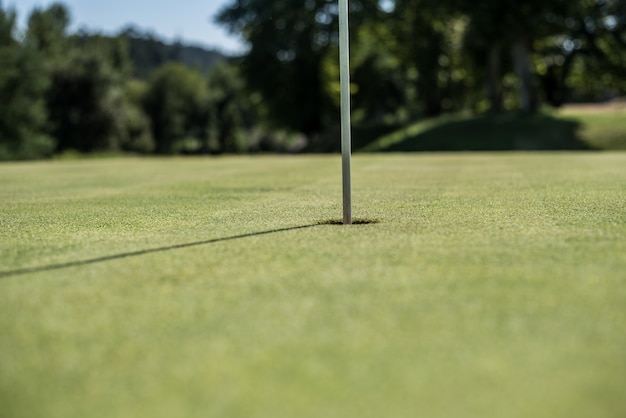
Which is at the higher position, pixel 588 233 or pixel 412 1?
pixel 412 1

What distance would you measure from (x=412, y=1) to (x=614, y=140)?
18.0 meters

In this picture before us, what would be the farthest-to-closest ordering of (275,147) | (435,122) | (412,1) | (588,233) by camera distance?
(275,147) → (412,1) → (435,122) → (588,233)

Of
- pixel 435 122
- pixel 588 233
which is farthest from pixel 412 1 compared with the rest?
pixel 588 233

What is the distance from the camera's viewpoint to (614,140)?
2856 centimetres

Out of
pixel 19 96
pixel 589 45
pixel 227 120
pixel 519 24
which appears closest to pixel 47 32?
pixel 19 96

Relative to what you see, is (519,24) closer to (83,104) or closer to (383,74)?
(383,74)

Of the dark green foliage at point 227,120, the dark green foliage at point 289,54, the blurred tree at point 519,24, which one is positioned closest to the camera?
the blurred tree at point 519,24

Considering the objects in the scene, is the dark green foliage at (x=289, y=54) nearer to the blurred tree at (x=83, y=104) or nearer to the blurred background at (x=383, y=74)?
the blurred background at (x=383, y=74)

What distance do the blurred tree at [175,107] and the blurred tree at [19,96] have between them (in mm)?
38985

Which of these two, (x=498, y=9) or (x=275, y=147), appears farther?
(x=275, y=147)

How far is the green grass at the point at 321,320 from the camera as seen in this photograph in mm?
2020

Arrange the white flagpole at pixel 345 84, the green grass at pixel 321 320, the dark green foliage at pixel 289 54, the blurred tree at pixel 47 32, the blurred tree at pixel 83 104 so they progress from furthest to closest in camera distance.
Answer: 1. the blurred tree at pixel 47 32
2. the blurred tree at pixel 83 104
3. the dark green foliage at pixel 289 54
4. the white flagpole at pixel 345 84
5. the green grass at pixel 321 320

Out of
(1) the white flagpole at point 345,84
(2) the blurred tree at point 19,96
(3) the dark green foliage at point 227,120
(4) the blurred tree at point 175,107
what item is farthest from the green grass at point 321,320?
(3) the dark green foliage at point 227,120

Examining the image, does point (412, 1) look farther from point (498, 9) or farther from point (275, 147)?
point (275, 147)
